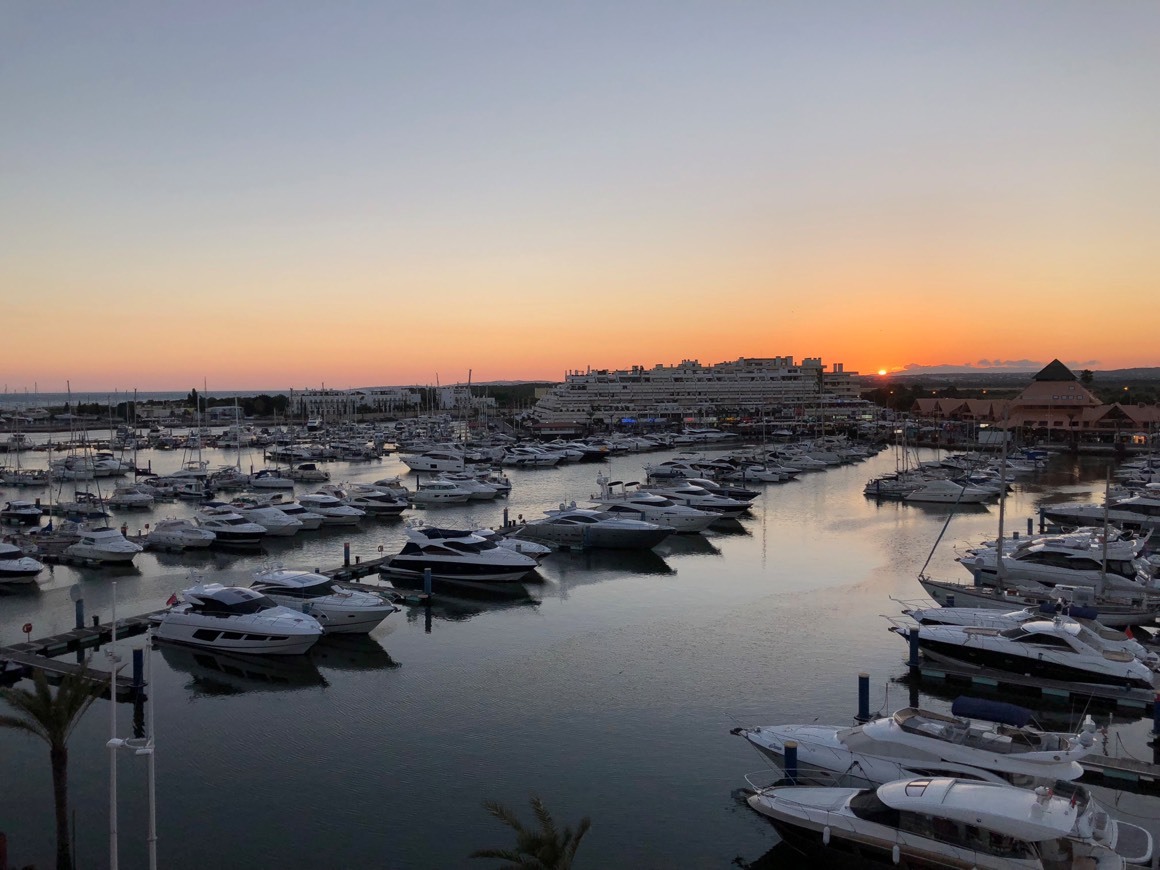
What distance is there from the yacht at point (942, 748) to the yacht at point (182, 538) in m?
24.3

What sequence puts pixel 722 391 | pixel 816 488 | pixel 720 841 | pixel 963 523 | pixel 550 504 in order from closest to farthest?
pixel 720 841, pixel 963 523, pixel 550 504, pixel 816 488, pixel 722 391

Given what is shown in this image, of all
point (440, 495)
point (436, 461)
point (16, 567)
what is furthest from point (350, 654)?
point (436, 461)

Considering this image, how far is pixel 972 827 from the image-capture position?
9.32 metres

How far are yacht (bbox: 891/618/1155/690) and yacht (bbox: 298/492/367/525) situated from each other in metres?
25.2

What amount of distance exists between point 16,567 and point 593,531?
17.2m

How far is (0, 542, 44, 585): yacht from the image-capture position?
2467cm

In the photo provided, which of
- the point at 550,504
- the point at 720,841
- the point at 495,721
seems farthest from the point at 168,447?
the point at 720,841

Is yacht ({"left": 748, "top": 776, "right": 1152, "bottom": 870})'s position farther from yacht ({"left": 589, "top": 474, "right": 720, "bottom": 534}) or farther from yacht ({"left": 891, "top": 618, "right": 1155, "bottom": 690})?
yacht ({"left": 589, "top": 474, "right": 720, "bottom": 534})

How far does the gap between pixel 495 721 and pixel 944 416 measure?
301 ft


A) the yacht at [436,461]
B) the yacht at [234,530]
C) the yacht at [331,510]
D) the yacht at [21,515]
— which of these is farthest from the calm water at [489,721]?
the yacht at [436,461]

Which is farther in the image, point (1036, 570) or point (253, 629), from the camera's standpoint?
point (1036, 570)

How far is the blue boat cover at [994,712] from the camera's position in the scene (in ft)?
36.0

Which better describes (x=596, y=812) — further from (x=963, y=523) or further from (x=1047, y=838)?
(x=963, y=523)

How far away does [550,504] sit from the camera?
145 feet
